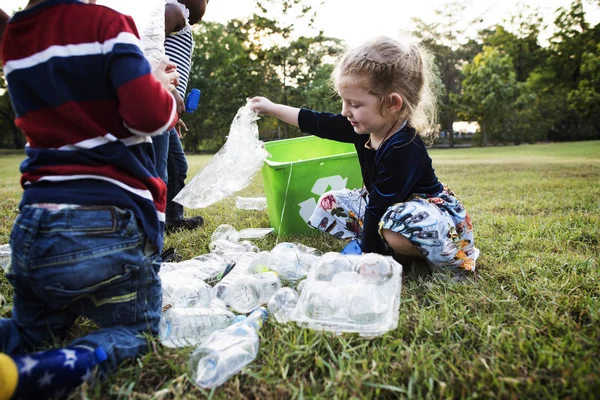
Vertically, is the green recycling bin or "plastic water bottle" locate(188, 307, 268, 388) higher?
the green recycling bin

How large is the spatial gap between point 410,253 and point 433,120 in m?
0.71

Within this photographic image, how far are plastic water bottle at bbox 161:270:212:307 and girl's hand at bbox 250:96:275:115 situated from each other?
1098 mm

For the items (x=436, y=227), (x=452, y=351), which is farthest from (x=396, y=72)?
(x=452, y=351)

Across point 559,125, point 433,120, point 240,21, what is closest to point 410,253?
point 433,120

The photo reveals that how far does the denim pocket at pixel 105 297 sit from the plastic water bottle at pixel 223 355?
9.7 inches

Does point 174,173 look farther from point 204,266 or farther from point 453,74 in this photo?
point 453,74

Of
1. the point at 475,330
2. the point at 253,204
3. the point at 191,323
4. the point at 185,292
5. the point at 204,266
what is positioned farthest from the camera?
the point at 253,204

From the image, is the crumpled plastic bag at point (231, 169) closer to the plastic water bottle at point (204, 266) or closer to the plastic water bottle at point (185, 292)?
the plastic water bottle at point (204, 266)

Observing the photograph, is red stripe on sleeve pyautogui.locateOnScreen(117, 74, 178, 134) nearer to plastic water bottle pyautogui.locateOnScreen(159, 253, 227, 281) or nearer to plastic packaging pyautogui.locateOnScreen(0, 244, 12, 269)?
plastic water bottle pyautogui.locateOnScreen(159, 253, 227, 281)

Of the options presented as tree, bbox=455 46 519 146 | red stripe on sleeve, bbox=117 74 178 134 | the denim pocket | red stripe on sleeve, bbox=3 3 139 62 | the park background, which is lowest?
the park background

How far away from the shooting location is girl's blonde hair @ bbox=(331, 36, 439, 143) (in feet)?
6.26

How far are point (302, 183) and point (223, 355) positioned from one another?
1545 mm

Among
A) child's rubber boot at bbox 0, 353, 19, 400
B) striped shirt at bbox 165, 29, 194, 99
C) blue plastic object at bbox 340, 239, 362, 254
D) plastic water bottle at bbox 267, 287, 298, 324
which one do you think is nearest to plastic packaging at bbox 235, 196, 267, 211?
striped shirt at bbox 165, 29, 194, 99

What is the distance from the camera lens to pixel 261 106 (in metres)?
2.44
